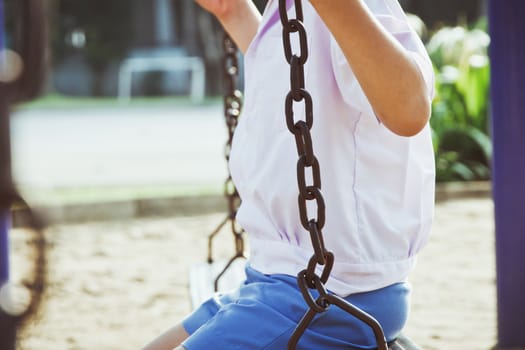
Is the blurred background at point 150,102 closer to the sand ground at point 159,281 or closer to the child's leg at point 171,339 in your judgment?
the child's leg at point 171,339

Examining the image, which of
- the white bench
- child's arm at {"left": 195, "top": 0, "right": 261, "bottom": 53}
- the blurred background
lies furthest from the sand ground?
the white bench

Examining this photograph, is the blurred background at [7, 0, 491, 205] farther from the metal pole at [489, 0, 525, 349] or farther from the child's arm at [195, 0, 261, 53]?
the metal pole at [489, 0, 525, 349]

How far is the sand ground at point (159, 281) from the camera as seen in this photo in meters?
2.92

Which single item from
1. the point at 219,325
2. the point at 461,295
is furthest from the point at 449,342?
the point at 219,325

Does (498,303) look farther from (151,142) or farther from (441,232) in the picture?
(151,142)

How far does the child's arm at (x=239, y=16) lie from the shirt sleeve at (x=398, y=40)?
21.5 inches

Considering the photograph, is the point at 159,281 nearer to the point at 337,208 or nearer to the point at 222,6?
the point at 222,6

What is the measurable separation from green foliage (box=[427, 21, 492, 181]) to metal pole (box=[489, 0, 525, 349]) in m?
3.67

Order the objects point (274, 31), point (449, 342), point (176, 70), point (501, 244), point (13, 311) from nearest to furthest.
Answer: point (13, 311), point (274, 31), point (501, 244), point (449, 342), point (176, 70)

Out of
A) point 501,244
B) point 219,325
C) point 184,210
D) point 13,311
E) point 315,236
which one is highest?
point 13,311

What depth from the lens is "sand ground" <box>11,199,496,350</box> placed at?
2918 millimetres

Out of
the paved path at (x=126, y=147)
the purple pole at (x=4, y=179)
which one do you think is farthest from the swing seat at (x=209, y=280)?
the paved path at (x=126, y=147)

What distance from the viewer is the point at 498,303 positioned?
8.21 feet

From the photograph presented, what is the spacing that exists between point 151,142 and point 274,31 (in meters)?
7.43
